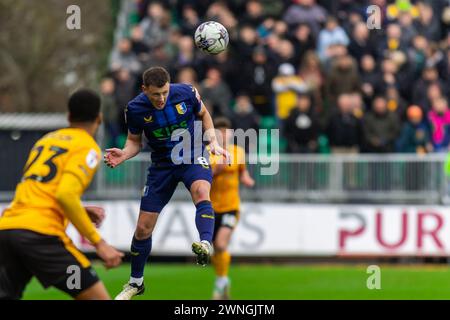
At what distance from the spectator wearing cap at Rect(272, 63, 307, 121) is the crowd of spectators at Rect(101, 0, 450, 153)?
0.07 feet

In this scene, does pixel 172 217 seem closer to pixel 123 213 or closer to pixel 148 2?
pixel 123 213

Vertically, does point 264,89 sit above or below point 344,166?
above

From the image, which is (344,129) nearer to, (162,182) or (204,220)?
(162,182)

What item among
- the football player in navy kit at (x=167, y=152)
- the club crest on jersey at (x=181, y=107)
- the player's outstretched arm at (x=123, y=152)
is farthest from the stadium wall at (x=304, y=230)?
the club crest on jersey at (x=181, y=107)

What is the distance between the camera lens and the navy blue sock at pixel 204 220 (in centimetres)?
1280

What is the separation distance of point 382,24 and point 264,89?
3041mm

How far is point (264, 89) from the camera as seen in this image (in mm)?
22547

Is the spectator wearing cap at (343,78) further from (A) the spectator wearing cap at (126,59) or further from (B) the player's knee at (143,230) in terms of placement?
(B) the player's knee at (143,230)

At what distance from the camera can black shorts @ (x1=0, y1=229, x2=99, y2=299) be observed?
31.2 feet

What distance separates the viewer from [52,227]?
379 inches

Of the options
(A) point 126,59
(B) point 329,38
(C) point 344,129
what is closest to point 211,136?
(C) point 344,129

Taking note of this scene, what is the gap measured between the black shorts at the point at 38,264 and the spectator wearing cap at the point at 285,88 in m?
13.1

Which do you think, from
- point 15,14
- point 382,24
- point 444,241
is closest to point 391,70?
point 382,24

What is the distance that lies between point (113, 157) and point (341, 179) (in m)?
10.1
